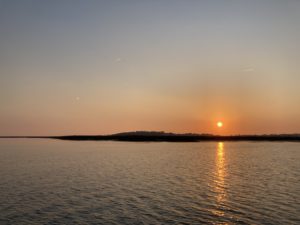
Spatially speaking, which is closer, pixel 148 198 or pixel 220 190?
pixel 148 198

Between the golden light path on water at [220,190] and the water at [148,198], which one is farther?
the golden light path on water at [220,190]

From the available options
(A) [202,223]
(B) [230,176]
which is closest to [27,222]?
(A) [202,223]

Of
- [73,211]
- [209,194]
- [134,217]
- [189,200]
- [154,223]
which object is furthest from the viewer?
[209,194]

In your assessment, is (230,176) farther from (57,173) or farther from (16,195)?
(16,195)

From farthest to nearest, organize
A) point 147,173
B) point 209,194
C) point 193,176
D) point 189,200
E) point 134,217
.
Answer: point 147,173 < point 193,176 < point 209,194 < point 189,200 < point 134,217

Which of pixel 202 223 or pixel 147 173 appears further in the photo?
pixel 147 173

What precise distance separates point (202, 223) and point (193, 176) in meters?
25.2

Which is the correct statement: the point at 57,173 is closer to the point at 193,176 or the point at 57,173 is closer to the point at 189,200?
the point at 193,176

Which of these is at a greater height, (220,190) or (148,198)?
(220,190)

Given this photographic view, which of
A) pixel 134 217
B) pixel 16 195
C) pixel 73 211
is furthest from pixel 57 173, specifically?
pixel 134 217

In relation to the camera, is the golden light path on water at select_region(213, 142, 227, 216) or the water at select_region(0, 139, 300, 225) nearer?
the water at select_region(0, 139, 300, 225)

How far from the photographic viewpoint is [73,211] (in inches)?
1133

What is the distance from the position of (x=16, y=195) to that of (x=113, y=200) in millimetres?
10927

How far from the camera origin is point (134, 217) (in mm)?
26703
